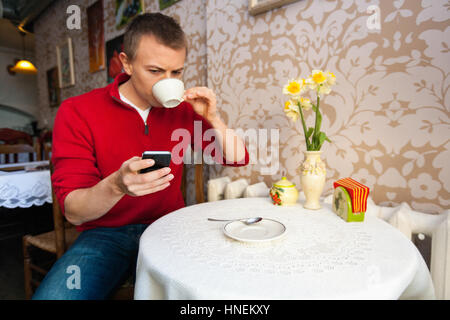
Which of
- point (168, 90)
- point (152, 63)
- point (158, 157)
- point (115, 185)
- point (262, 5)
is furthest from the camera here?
point (262, 5)

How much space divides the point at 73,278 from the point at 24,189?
3.25 ft

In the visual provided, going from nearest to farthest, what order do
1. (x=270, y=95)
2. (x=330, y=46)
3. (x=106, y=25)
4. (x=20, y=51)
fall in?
(x=330, y=46) < (x=270, y=95) < (x=106, y=25) < (x=20, y=51)

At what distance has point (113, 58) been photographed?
92.2 inches

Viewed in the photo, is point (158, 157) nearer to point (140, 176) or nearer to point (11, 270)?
point (140, 176)

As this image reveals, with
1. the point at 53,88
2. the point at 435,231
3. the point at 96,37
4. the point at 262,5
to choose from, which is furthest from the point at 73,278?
the point at 53,88

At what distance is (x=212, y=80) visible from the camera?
151cm

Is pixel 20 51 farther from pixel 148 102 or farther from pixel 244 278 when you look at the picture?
pixel 244 278

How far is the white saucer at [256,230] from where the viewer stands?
0.62 meters

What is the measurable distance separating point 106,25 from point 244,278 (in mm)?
2744

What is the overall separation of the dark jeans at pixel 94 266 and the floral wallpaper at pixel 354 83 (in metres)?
0.76

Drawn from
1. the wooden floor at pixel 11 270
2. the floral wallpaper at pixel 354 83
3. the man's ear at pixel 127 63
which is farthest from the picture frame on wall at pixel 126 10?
the wooden floor at pixel 11 270

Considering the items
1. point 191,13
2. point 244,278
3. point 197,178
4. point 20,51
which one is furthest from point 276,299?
point 20,51

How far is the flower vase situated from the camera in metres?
0.84

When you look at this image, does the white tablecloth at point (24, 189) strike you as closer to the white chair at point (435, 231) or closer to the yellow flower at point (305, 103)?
the yellow flower at point (305, 103)
